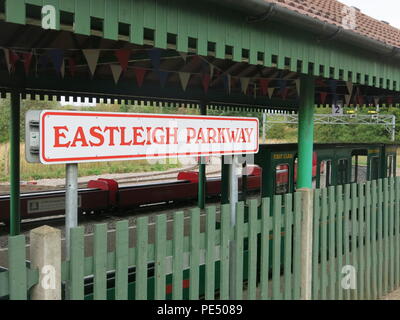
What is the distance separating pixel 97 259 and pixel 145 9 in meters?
1.99

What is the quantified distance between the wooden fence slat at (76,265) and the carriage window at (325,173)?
753cm

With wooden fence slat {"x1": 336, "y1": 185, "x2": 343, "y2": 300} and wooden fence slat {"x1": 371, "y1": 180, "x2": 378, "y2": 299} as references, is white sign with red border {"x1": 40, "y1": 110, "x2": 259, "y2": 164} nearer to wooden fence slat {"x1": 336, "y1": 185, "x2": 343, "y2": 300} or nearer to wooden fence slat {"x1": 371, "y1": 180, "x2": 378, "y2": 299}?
wooden fence slat {"x1": 336, "y1": 185, "x2": 343, "y2": 300}

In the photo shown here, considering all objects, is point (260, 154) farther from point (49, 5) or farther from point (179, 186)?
point (179, 186)

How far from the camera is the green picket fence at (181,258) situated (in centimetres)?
282

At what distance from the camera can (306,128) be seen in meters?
6.52

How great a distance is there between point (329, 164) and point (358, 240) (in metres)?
4.43

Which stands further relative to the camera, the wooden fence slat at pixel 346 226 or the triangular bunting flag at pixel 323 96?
the triangular bunting flag at pixel 323 96

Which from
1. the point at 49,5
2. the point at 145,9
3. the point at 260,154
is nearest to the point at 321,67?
the point at 260,154

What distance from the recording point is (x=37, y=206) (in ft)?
41.1

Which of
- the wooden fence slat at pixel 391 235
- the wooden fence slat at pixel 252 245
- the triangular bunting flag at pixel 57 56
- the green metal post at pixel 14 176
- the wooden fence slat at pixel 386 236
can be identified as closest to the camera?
the wooden fence slat at pixel 252 245

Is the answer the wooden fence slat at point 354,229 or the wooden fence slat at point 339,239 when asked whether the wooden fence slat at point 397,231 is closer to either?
the wooden fence slat at point 354,229

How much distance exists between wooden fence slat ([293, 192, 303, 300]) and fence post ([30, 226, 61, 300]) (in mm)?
2615

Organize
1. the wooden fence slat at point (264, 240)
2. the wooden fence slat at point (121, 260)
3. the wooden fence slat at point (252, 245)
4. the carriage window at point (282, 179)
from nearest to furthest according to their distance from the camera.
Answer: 1. the wooden fence slat at point (121, 260)
2. the wooden fence slat at point (252, 245)
3. the wooden fence slat at point (264, 240)
4. the carriage window at point (282, 179)

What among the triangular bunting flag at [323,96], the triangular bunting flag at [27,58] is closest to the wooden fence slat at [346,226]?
the triangular bunting flag at [27,58]
